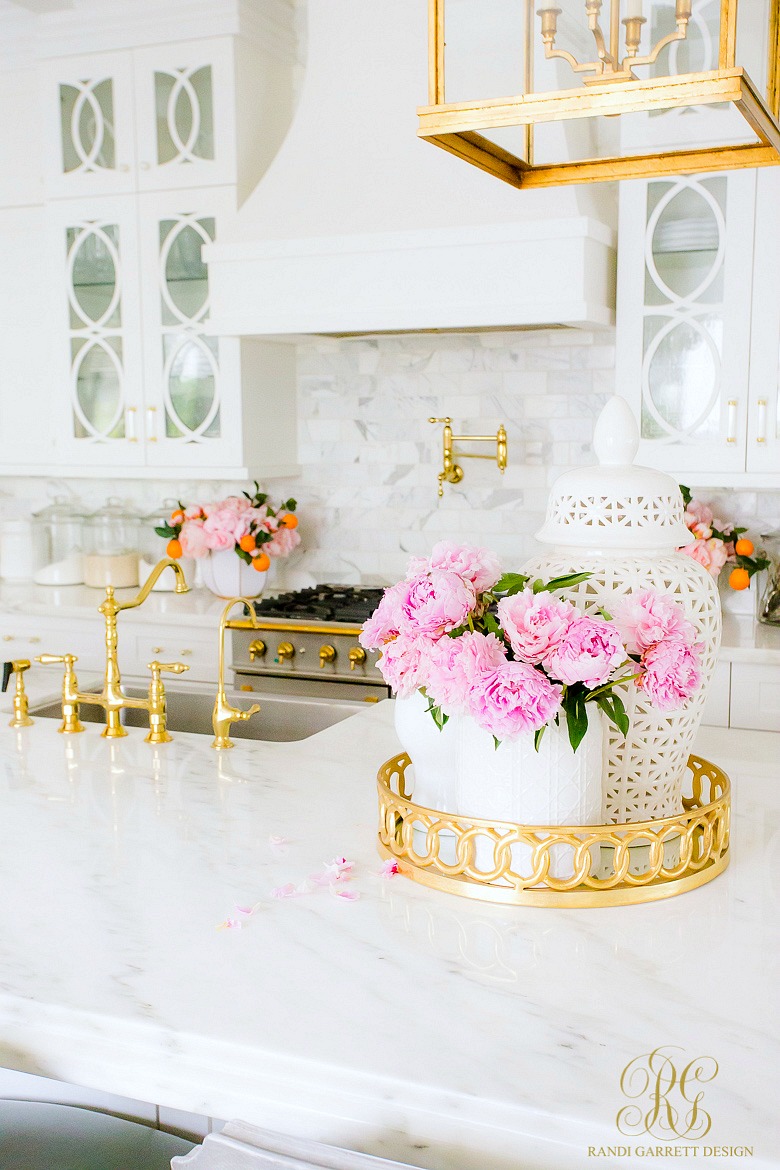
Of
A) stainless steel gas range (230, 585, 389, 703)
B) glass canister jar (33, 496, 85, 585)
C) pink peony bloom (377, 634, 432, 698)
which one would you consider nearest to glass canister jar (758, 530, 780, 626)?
stainless steel gas range (230, 585, 389, 703)

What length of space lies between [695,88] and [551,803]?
34.2 inches

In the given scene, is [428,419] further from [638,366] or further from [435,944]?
[435,944]

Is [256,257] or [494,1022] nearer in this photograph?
[494,1022]

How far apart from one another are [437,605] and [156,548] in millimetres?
3284

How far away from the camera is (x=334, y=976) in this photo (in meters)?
1.21

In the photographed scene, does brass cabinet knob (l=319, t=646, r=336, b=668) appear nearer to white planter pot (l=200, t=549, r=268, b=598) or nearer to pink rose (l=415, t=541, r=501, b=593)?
white planter pot (l=200, t=549, r=268, b=598)

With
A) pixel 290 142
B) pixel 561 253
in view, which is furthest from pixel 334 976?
pixel 290 142

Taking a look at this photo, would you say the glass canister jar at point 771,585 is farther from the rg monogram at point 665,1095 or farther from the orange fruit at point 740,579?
Answer: the rg monogram at point 665,1095

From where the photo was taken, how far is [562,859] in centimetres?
140

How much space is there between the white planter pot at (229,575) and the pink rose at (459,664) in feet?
8.70

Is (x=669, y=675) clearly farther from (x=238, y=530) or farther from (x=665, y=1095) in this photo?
(x=238, y=530)

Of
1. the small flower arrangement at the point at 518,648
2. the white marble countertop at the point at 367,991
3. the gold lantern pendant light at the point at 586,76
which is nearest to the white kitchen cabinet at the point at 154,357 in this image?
the gold lantern pendant light at the point at 586,76

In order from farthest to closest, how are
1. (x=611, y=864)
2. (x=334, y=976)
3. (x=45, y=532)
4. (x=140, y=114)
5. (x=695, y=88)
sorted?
(x=45, y=532)
(x=140, y=114)
(x=611, y=864)
(x=695, y=88)
(x=334, y=976)

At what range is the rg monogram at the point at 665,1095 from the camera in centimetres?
95
